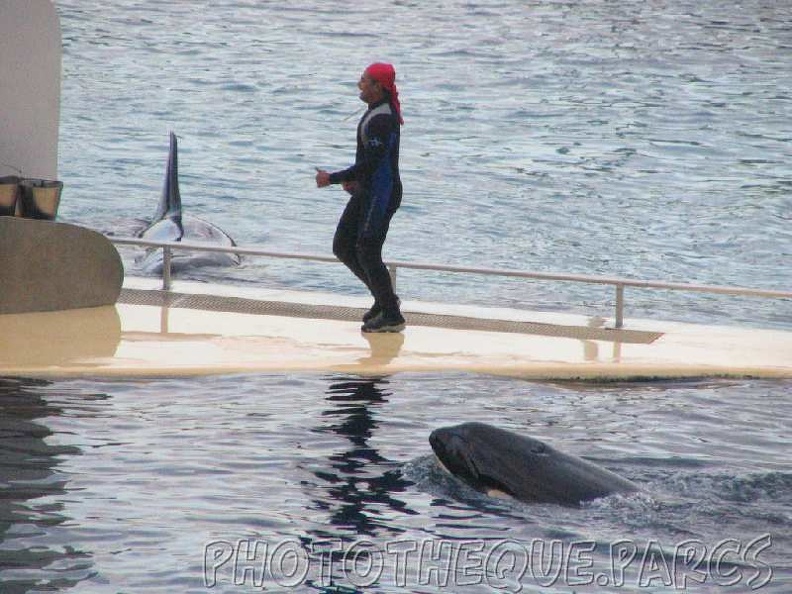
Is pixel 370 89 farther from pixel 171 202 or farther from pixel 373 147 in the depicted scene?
pixel 171 202

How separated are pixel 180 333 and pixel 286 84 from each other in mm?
33407

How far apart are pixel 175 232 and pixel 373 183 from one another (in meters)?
8.69

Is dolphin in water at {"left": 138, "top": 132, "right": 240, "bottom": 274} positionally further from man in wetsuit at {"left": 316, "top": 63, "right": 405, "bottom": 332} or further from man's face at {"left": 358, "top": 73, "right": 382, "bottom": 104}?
man's face at {"left": 358, "top": 73, "right": 382, "bottom": 104}

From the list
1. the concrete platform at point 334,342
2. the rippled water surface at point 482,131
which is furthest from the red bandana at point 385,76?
the rippled water surface at point 482,131

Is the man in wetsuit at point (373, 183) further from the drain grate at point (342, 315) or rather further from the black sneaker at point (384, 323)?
the drain grate at point (342, 315)

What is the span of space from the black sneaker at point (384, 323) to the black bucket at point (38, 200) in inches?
89.5

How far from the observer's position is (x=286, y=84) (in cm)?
4175

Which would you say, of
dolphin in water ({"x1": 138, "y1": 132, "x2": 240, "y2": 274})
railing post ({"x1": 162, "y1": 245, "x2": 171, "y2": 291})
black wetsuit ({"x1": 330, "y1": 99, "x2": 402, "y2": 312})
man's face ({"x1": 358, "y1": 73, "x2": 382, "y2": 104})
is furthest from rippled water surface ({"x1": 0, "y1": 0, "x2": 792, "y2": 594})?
railing post ({"x1": 162, "y1": 245, "x2": 171, "y2": 291})

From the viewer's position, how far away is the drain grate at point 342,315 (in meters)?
9.55

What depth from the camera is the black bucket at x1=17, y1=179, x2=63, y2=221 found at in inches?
372

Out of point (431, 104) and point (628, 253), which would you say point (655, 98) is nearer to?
point (431, 104)

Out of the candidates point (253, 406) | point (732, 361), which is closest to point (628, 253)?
point (732, 361)

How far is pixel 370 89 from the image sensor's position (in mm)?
8766

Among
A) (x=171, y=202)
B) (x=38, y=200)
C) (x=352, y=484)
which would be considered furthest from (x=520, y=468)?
(x=171, y=202)
